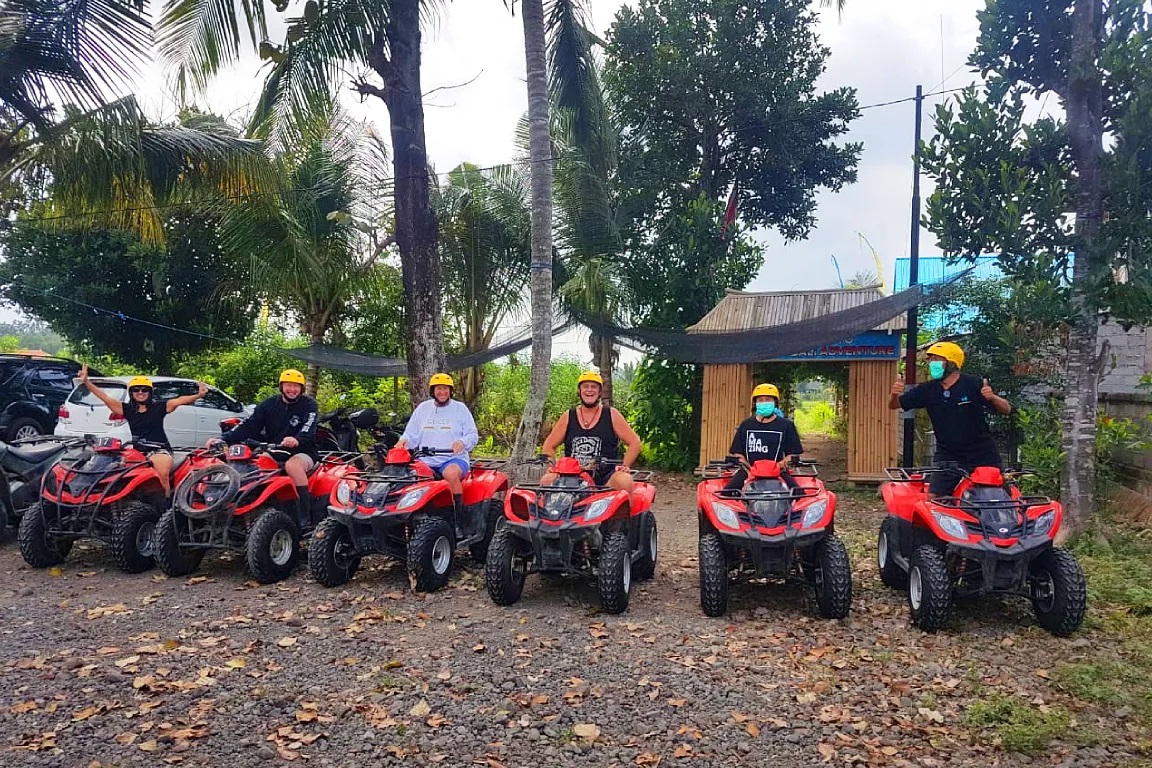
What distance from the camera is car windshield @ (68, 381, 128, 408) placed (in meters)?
10.1

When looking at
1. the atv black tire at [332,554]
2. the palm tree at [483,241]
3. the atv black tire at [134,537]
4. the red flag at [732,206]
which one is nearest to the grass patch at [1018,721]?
the atv black tire at [332,554]

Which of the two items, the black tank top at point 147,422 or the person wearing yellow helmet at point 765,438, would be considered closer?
the person wearing yellow helmet at point 765,438

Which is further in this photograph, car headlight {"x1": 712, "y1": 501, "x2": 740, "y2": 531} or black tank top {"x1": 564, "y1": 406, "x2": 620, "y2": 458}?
black tank top {"x1": 564, "y1": 406, "x2": 620, "y2": 458}

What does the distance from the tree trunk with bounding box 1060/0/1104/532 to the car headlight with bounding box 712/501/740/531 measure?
3806mm

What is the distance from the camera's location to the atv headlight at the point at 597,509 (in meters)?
5.29

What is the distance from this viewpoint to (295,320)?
16844mm

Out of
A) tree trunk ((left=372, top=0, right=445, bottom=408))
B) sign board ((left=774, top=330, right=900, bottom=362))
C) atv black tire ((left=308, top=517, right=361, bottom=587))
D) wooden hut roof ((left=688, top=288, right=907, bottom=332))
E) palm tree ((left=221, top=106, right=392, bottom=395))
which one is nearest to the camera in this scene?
atv black tire ((left=308, top=517, right=361, bottom=587))

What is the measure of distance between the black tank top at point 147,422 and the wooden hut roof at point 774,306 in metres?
7.30

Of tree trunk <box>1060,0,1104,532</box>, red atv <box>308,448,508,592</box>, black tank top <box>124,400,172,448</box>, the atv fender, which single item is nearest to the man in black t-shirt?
tree trunk <box>1060,0,1104,532</box>

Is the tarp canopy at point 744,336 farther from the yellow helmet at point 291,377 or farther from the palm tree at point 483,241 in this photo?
the yellow helmet at point 291,377

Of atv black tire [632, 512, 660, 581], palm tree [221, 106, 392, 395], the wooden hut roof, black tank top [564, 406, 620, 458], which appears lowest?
atv black tire [632, 512, 660, 581]

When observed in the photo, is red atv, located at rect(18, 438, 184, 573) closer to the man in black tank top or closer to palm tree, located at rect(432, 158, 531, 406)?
the man in black tank top

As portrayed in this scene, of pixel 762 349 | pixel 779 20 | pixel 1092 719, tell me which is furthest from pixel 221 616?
pixel 779 20

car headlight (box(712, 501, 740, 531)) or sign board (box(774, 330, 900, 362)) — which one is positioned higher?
sign board (box(774, 330, 900, 362))
